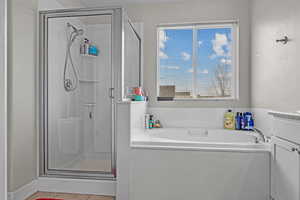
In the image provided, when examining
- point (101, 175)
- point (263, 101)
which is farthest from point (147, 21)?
point (101, 175)

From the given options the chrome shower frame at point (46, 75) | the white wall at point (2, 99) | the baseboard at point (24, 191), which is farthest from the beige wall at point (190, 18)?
the white wall at point (2, 99)

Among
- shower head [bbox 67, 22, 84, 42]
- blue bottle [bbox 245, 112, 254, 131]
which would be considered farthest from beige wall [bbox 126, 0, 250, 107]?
shower head [bbox 67, 22, 84, 42]

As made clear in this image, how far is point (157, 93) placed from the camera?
3354mm

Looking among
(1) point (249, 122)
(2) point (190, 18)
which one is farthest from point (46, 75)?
(1) point (249, 122)

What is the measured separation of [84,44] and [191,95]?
1.71 meters

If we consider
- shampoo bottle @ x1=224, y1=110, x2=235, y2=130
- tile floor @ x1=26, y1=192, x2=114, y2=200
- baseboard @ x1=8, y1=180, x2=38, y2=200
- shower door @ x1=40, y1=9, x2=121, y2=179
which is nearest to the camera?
baseboard @ x1=8, y1=180, x2=38, y2=200

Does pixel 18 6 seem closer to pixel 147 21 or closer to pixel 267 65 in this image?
pixel 147 21

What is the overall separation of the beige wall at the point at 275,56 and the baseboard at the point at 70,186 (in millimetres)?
1905

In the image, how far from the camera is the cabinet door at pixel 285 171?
1391 mm

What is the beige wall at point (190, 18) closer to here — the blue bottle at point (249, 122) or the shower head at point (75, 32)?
the blue bottle at point (249, 122)

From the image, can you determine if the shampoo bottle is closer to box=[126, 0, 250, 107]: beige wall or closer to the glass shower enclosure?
box=[126, 0, 250, 107]: beige wall

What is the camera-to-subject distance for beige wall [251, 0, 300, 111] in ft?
6.09

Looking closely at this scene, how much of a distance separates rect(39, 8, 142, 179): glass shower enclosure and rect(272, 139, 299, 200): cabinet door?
151cm

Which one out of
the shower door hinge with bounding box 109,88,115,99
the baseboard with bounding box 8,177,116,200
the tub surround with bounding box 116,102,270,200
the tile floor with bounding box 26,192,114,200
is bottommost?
the tile floor with bounding box 26,192,114,200
